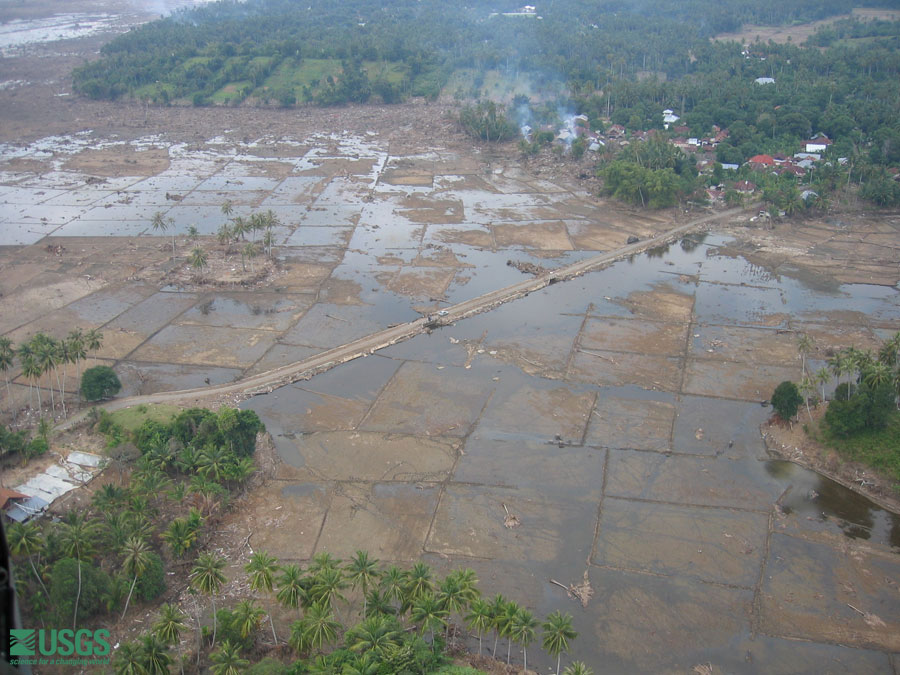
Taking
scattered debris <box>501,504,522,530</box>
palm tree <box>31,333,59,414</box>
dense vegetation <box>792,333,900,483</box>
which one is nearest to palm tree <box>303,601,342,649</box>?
scattered debris <box>501,504,522,530</box>

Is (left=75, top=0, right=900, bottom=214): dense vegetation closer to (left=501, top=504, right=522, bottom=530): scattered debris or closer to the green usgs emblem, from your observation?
(left=501, top=504, right=522, bottom=530): scattered debris

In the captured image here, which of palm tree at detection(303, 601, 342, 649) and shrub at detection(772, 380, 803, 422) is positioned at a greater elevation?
palm tree at detection(303, 601, 342, 649)

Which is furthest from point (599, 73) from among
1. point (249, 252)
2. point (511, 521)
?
point (511, 521)

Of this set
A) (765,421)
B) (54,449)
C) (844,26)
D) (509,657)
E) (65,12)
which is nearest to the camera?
(509,657)

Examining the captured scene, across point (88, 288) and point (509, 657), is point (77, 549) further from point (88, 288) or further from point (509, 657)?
point (88, 288)

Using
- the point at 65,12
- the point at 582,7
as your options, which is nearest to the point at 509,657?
the point at 582,7

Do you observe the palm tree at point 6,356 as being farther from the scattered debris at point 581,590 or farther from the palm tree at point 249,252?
→ the scattered debris at point 581,590

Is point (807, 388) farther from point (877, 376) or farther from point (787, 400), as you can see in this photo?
point (877, 376)
